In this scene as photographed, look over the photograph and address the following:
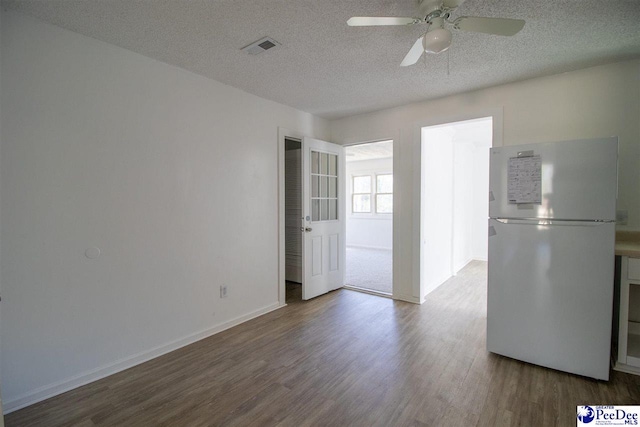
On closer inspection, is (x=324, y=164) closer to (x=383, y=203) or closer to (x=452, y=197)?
(x=452, y=197)

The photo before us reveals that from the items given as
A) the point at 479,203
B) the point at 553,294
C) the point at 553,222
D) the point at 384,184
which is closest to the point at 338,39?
the point at 553,222

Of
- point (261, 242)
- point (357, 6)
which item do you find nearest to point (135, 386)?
point (261, 242)

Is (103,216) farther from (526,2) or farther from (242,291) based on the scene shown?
(526,2)

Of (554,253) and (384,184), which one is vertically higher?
(384,184)

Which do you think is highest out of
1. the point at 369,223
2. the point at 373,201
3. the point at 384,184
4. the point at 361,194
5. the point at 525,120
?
the point at 525,120

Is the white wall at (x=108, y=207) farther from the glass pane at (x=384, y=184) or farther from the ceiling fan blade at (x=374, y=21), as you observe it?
the glass pane at (x=384, y=184)

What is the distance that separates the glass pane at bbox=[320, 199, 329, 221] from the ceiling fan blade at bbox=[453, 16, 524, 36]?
277cm

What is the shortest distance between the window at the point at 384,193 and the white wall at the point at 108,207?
541 cm

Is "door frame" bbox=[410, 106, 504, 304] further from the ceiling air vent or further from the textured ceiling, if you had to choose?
the ceiling air vent

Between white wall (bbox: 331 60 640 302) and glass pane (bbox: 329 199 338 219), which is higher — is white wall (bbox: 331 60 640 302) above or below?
above

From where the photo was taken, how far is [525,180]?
233 centimetres

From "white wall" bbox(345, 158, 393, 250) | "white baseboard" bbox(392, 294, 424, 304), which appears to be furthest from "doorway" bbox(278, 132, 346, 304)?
"white wall" bbox(345, 158, 393, 250)

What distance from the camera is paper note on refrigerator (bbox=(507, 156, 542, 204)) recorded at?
7.50 ft

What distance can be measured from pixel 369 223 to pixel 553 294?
19.9ft
